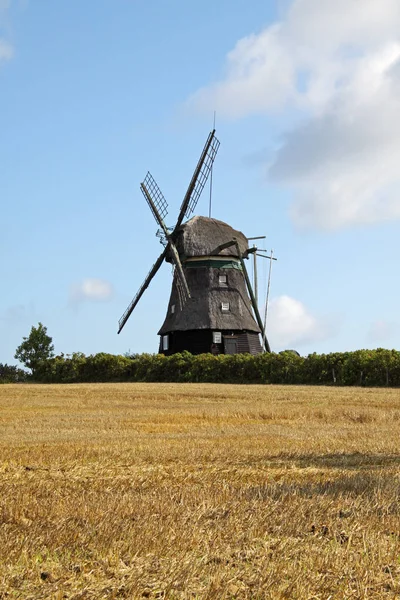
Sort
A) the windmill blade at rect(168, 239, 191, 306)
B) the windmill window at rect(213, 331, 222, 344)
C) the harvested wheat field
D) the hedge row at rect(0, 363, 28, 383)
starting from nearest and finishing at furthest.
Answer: the harvested wheat field → the windmill blade at rect(168, 239, 191, 306) → the windmill window at rect(213, 331, 222, 344) → the hedge row at rect(0, 363, 28, 383)

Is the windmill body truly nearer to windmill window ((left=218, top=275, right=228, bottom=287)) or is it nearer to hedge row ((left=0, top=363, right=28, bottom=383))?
windmill window ((left=218, top=275, right=228, bottom=287))

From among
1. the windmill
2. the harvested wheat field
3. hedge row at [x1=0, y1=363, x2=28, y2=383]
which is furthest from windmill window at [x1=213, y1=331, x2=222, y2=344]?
the harvested wheat field

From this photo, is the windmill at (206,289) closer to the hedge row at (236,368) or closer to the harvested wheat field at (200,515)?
the hedge row at (236,368)

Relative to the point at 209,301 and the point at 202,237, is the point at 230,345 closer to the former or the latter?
the point at 209,301

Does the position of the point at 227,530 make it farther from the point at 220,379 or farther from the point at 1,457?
the point at 220,379

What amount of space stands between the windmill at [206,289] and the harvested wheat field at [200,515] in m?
38.7

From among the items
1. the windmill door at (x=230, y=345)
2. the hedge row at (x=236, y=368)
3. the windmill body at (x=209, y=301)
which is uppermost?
the windmill body at (x=209, y=301)

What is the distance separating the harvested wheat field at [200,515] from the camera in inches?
197

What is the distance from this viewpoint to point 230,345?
5509 centimetres

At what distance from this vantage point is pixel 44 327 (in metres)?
67.2

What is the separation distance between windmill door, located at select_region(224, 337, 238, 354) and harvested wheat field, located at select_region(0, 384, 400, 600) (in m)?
38.7

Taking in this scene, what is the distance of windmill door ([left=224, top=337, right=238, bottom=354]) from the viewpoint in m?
54.8

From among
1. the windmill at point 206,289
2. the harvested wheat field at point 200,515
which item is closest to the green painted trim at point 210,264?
the windmill at point 206,289

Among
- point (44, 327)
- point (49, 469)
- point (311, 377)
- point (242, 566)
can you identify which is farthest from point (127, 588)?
point (44, 327)
